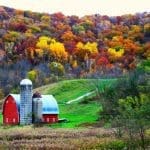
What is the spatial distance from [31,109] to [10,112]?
3440mm

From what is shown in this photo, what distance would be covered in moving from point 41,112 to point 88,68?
6432 centimetres

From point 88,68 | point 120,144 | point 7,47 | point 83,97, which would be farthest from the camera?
point 7,47

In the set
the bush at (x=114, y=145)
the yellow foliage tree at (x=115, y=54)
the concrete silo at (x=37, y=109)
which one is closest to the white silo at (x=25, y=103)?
the concrete silo at (x=37, y=109)

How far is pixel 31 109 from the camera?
7475cm

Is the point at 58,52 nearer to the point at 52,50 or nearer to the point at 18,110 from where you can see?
the point at 52,50

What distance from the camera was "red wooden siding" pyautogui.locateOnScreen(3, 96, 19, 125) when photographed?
75.4 metres

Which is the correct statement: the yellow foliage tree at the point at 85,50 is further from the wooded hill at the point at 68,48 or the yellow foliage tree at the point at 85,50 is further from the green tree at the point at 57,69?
the green tree at the point at 57,69

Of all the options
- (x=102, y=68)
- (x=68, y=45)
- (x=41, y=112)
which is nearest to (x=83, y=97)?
(x=41, y=112)

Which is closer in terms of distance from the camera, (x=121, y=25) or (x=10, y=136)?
(x=10, y=136)

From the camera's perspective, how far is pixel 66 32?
16450 cm

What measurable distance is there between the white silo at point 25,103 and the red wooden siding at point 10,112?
1.45m

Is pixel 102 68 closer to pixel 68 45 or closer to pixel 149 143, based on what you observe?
pixel 68 45

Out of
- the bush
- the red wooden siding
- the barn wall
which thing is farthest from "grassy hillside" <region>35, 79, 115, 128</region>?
the bush

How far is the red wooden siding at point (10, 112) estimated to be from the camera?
7538 cm
